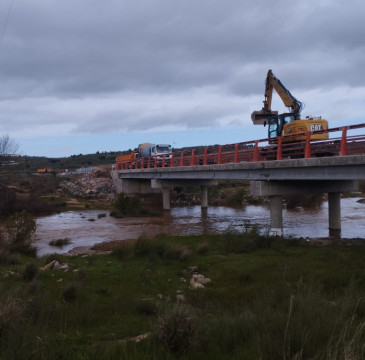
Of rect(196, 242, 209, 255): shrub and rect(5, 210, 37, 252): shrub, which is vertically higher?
rect(5, 210, 37, 252): shrub

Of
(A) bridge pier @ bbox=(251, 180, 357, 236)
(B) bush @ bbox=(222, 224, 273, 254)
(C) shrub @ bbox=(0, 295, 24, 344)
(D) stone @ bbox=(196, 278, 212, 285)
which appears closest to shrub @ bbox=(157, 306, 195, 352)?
(C) shrub @ bbox=(0, 295, 24, 344)

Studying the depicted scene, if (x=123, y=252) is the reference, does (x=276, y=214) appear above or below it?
above

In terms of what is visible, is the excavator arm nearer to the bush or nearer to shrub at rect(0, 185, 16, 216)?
the bush

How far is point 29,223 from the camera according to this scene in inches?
686

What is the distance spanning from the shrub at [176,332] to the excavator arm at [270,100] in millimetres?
19949

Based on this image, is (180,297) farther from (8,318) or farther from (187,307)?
(8,318)

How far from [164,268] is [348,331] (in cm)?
740

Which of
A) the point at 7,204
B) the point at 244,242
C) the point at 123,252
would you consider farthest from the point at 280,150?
the point at 7,204

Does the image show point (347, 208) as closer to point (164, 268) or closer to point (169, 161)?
point (169, 161)

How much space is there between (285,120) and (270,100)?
476cm

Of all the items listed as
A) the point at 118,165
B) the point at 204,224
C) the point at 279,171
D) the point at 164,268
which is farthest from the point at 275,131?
the point at 118,165

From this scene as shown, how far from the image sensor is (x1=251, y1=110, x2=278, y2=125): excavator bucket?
25.8 meters

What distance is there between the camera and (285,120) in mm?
21812

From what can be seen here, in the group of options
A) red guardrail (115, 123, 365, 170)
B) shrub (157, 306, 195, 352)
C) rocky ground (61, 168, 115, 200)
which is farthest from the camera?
rocky ground (61, 168, 115, 200)
